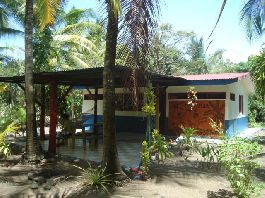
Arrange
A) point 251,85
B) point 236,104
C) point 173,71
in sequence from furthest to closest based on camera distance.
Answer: point 173,71 → point 251,85 → point 236,104

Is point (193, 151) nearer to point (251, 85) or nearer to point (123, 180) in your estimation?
point (123, 180)

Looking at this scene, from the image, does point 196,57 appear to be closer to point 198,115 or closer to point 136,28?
point 198,115

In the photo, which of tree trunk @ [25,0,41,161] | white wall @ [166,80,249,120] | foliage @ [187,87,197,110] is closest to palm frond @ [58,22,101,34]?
white wall @ [166,80,249,120]

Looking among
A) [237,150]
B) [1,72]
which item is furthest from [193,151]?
[1,72]

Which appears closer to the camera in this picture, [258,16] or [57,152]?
[57,152]

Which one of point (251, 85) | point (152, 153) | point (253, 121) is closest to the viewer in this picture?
point (152, 153)

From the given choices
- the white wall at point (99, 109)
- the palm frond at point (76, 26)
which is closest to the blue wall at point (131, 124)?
the white wall at point (99, 109)

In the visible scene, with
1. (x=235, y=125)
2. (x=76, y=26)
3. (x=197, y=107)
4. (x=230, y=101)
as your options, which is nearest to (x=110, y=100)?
(x=197, y=107)

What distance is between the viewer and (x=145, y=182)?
8758mm

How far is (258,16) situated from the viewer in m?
15.7

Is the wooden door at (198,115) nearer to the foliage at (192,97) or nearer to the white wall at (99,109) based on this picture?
the foliage at (192,97)

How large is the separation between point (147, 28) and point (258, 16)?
32.8 feet

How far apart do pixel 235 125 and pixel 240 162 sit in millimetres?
12330

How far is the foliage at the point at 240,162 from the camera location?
22.8ft
